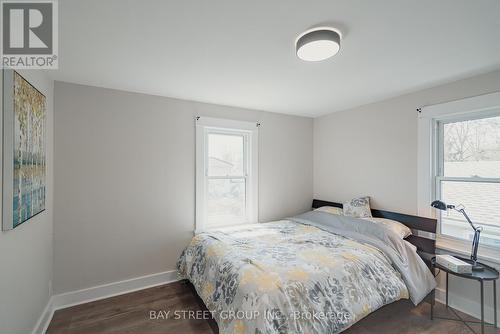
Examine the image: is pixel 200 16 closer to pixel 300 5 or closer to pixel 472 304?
pixel 300 5

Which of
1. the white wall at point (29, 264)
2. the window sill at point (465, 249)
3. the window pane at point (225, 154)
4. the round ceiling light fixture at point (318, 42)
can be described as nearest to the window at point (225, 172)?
the window pane at point (225, 154)

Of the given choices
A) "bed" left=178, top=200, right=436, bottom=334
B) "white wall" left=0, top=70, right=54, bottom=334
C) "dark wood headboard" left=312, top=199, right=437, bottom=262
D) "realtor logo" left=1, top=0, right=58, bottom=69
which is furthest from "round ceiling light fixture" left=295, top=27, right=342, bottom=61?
"dark wood headboard" left=312, top=199, right=437, bottom=262

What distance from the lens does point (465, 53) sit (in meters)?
1.81

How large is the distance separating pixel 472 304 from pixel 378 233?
1.05 meters

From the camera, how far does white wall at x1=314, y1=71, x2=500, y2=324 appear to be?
92.0 inches

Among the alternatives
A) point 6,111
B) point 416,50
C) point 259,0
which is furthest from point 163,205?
point 416,50

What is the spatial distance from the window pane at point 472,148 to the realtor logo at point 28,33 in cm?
365

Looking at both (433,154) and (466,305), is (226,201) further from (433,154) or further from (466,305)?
(466,305)

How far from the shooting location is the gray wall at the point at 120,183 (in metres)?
2.37

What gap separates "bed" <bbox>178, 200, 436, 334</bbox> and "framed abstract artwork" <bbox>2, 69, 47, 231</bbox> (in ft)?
4.88

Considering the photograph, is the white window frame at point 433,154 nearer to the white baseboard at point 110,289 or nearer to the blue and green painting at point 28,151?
the white baseboard at point 110,289

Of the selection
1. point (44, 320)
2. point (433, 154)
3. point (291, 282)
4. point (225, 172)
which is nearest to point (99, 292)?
point (44, 320)

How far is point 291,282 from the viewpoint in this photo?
65.6 inches

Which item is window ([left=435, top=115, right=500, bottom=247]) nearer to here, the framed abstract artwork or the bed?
the bed
